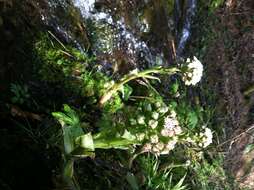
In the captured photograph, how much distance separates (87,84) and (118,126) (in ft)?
1.47

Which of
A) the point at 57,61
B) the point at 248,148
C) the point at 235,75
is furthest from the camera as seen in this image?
the point at 248,148

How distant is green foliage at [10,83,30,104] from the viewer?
1.69 meters

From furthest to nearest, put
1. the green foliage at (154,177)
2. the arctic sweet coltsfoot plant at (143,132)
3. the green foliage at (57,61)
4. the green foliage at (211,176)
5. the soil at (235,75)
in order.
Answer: the soil at (235,75) → the green foliage at (211,176) → the green foliage at (154,177) → the green foliage at (57,61) → the arctic sweet coltsfoot plant at (143,132)

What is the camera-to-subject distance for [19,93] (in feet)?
5.72

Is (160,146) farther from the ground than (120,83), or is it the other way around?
(120,83)

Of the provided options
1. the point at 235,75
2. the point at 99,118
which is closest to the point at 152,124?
the point at 99,118

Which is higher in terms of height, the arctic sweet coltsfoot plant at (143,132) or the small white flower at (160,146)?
the arctic sweet coltsfoot plant at (143,132)

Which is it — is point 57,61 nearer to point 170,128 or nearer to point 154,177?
point 170,128

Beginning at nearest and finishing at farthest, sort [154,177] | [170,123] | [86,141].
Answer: [86,141], [170,123], [154,177]

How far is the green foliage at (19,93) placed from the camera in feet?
5.55

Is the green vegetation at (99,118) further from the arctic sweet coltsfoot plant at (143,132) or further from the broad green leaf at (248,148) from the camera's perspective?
the broad green leaf at (248,148)

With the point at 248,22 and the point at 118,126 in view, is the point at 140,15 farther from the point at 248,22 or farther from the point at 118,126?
the point at 248,22

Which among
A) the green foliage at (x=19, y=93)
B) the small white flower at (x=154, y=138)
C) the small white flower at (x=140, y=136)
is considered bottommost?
the small white flower at (x=154, y=138)

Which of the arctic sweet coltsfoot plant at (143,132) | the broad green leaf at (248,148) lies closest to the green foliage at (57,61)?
the arctic sweet coltsfoot plant at (143,132)
